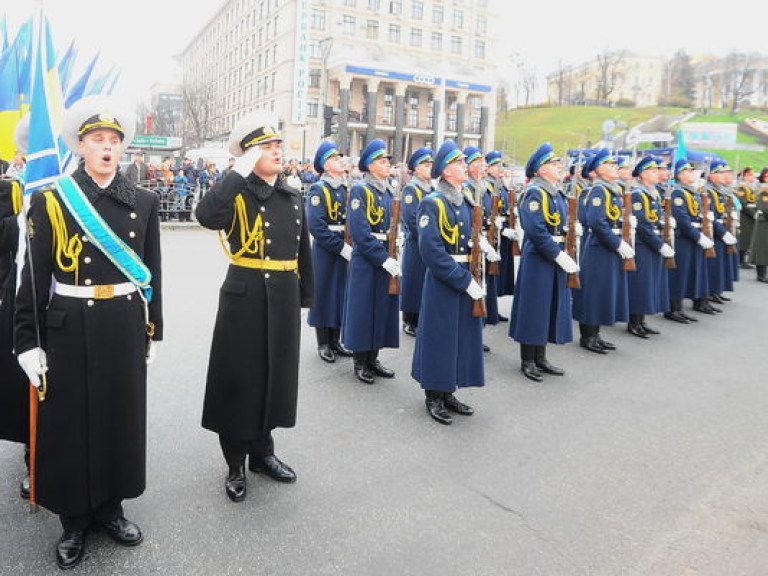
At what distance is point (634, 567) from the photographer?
9.97 ft

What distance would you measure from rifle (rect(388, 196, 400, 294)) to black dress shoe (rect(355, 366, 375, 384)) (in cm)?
79

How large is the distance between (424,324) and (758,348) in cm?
493

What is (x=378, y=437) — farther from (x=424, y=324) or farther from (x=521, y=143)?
(x=521, y=143)

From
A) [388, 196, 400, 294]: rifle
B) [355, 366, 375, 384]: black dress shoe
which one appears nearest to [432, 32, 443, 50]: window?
[388, 196, 400, 294]: rifle

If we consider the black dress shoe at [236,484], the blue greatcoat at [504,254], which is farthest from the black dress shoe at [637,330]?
the black dress shoe at [236,484]

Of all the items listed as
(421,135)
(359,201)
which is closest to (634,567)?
(359,201)

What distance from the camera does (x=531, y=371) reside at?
611 centimetres

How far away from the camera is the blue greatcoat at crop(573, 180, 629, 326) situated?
23.3ft

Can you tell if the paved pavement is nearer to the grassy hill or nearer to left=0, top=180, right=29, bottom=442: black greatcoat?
left=0, top=180, right=29, bottom=442: black greatcoat

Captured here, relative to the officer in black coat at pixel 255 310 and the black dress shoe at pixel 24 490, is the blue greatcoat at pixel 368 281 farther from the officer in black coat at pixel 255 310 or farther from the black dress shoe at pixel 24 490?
the black dress shoe at pixel 24 490

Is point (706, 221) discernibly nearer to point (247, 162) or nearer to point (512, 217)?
point (512, 217)

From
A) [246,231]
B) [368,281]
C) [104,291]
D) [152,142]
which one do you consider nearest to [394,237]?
[368,281]

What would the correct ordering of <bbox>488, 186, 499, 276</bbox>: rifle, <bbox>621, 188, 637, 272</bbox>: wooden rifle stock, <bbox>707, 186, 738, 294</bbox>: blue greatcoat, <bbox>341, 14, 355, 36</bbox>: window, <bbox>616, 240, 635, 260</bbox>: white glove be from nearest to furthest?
<bbox>616, 240, 635, 260</bbox>: white glove → <bbox>621, 188, 637, 272</bbox>: wooden rifle stock → <bbox>488, 186, 499, 276</bbox>: rifle → <bbox>707, 186, 738, 294</bbox>: blue greatcoat → <bbox>341, 14, 355, 36</bbox>: window

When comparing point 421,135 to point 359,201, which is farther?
point 421,135
